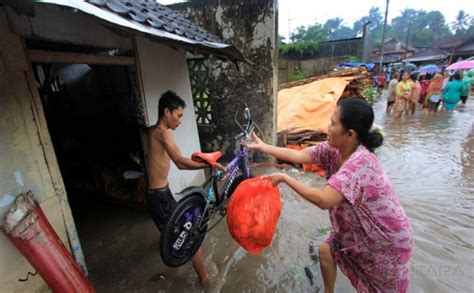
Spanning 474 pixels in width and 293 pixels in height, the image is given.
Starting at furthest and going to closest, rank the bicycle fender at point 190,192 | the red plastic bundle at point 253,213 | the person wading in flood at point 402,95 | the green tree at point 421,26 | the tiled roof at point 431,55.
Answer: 1. the green tree at point 421,26
2. the tiled roof at point 431,55
3. the person wading in flood at point 402,95
4. the bicycle fender at point 190,192
5. the red plastic bundle at point 253,213

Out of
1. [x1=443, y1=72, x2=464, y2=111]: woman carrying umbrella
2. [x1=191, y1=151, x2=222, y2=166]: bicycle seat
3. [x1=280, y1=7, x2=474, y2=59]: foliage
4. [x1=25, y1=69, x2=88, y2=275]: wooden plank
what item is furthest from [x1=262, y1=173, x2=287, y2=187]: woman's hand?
[x1=280, y1=7, x2=474, y2=59]: foliage

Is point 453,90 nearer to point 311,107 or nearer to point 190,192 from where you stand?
point 311,107

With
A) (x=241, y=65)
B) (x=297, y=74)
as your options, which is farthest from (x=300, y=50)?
(x=241, y=65)

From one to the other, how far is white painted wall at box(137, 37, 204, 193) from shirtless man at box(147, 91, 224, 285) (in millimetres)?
1230

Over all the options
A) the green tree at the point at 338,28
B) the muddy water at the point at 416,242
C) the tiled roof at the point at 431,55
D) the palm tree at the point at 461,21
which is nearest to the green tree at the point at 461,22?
the palm tree at the point at 461,21

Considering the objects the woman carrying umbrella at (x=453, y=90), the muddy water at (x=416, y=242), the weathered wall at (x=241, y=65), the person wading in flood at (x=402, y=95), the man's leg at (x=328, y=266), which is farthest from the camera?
the person wading in flood at (x=402, y=95)

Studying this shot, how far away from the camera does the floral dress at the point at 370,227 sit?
5.09 ft

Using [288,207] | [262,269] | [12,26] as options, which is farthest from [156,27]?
[288,207]

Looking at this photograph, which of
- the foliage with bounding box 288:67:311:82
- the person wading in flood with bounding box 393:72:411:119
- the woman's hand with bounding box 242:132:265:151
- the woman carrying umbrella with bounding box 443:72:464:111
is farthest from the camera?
the foliage with bounding box 288:67:311:82

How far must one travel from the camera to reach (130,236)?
362 cm

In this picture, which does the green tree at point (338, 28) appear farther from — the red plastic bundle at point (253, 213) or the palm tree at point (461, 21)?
the red plastic bundle at point (253, 213)

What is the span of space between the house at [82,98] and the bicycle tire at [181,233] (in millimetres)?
1067

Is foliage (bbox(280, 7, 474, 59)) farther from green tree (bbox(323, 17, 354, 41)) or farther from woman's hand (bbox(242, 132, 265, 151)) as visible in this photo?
woman's hand (bbox(242, 132, 265, 151))

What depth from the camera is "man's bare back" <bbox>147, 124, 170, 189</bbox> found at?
8.09ft
